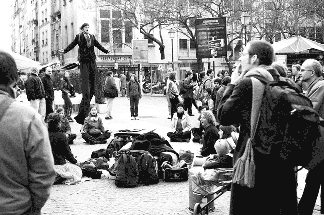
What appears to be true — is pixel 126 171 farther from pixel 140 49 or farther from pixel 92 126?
pixel 140 49

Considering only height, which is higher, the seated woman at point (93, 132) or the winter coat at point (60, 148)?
the winter coat at point (60, 148)

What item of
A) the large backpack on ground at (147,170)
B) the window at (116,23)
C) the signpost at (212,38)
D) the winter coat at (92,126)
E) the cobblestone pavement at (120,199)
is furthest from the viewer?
the window at (116,23)

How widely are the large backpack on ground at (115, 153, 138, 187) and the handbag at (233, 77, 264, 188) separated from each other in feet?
18.1

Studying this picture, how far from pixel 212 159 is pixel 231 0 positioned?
38.6 m

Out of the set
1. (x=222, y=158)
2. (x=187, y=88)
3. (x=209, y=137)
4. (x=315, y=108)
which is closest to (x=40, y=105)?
(x=187, y=88)

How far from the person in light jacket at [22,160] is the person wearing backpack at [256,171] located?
1467 millimetres

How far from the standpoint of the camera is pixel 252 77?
172 inches

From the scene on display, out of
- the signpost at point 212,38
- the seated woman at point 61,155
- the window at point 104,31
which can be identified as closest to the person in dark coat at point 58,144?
the seated woman at point 61,155

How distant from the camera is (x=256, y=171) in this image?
434cm

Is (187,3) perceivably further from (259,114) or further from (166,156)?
(259,114)

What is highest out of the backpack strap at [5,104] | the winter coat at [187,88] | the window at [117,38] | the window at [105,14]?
the window at [105,14]

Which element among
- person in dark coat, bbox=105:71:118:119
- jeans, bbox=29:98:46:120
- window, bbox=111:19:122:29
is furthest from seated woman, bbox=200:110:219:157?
window, bbox=111:19:122:29

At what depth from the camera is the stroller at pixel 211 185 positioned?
22.2 feet

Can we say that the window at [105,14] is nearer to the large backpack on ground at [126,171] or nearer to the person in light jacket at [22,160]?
the large backpack on ground at [126,171]
